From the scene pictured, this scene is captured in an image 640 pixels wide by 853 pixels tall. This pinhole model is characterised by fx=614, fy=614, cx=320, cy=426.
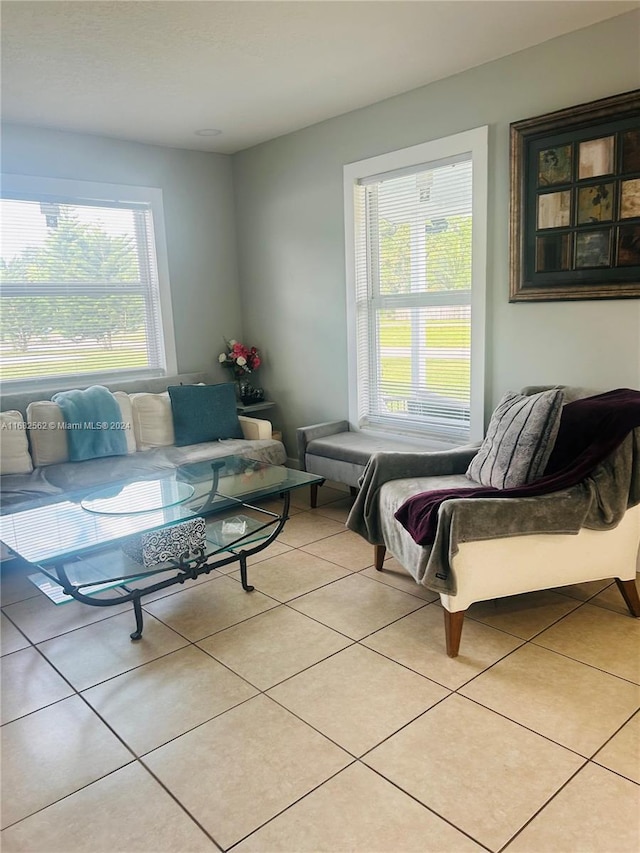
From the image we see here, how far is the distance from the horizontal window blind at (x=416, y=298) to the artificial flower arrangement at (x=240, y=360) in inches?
40.7

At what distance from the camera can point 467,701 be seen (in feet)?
6.91

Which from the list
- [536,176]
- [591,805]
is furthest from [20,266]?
[591,805]

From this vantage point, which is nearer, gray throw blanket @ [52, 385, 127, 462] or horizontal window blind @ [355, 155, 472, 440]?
horizontal window blind @ [355, 155, 472, 440]

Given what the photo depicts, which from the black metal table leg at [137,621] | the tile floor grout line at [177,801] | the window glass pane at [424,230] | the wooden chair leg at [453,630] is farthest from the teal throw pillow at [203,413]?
the tile floor grout line at [177,801]

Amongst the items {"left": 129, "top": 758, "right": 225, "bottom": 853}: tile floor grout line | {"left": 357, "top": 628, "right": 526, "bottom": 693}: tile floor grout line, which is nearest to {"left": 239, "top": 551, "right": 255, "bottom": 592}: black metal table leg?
{"left": 357, "top": 628, "right": 526, "bottom": 693}: tile floor grout line

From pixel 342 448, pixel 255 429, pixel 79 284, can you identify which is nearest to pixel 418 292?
pixel 342 448

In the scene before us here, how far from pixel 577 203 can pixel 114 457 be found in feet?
9.85

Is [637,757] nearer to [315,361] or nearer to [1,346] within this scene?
[315,361]

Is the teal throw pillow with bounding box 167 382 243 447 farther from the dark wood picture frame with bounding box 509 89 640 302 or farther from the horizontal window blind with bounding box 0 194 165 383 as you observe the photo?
the dark wood picture frame with bounding box 509 89 640 302

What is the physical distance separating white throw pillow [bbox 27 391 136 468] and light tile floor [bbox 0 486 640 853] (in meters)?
1.05

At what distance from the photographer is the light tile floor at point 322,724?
1622 mm

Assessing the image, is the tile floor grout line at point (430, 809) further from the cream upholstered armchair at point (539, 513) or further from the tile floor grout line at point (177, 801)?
the cream upholstered armchair at point (539, 513)

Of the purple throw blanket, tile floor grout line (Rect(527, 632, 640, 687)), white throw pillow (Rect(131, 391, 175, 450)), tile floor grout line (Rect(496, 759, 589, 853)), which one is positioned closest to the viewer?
tile floor grout line (Rect(496, 759, 589, 853))

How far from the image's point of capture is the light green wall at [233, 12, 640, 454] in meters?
2.93
